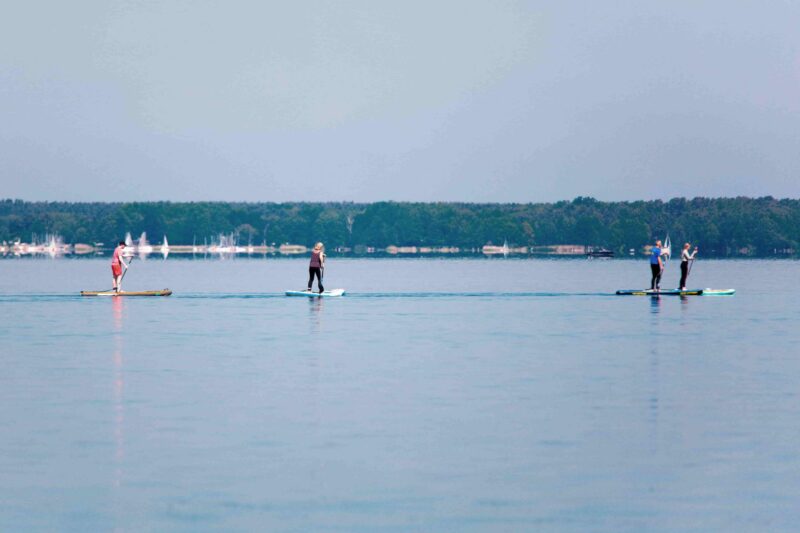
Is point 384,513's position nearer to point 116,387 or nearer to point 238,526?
point 238,526

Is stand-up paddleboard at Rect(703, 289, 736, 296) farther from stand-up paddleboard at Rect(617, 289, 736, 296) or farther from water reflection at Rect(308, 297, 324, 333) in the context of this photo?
water reflection at Rect(308, 297, 324, 333)

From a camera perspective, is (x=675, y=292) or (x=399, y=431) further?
(x=675, y=292)

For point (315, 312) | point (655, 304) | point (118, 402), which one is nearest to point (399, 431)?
point (118, 402)

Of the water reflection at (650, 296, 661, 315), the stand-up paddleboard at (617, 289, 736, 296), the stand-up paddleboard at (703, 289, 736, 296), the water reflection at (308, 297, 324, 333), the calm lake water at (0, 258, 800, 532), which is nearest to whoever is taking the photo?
the calm lake water at (0, 258, 800, 532)

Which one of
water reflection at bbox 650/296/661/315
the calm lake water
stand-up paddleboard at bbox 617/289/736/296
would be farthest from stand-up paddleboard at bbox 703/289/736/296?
the calm lake water

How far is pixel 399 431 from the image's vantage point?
1870cm

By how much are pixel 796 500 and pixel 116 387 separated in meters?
12.8

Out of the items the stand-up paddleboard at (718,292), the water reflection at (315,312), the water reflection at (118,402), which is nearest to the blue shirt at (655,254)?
the stand-up paddleboard at (718,292)

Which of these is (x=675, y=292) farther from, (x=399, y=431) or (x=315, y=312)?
(x=399, y=431)

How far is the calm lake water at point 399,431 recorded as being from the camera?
44.7ft

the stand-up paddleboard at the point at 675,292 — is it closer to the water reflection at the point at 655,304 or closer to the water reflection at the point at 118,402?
the water reflection at the point at 655,304

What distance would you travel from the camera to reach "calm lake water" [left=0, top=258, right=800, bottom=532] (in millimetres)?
13625

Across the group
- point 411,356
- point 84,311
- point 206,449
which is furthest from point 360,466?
point 84,311

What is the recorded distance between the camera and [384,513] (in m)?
13.5
